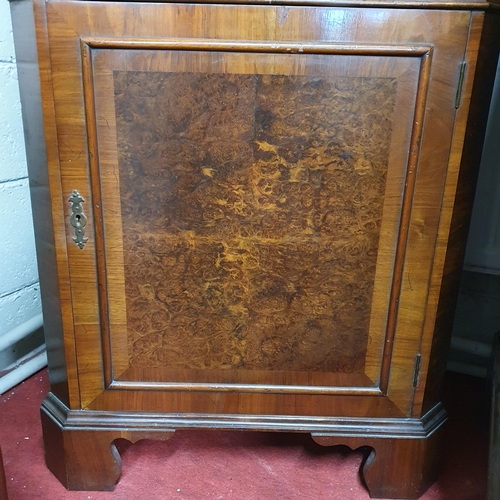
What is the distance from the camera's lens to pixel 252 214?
0.96 metres

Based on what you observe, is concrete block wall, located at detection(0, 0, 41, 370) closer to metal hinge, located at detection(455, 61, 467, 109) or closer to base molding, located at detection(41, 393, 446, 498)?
base molding, located at detection(41, 393, 446, 498)

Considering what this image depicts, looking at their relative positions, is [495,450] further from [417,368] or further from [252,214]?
[252,214]

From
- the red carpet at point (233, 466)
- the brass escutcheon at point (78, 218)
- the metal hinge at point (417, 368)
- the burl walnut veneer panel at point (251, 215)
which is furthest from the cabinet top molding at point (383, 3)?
the red carpet at point (233, 466)

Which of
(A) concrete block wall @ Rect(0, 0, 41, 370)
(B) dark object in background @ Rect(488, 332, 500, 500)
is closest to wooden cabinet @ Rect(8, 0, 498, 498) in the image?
(B) dark object in background @ Rect(488, 332, 500, 500)

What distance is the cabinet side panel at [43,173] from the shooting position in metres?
0.88

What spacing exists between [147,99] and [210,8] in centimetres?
18

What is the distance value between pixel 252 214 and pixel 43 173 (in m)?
0.40

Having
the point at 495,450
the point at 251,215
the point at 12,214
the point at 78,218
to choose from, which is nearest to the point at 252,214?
the point at 251,215

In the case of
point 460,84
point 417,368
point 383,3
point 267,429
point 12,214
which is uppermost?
point 383,3

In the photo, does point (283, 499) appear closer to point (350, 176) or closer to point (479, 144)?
point (350, 176)

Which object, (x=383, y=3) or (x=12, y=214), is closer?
(x=383, y=3)

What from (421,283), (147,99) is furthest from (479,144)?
(147,99)

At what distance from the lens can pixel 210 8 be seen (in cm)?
84

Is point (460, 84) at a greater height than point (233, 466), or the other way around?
point (460, 84)
